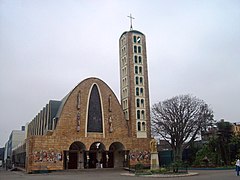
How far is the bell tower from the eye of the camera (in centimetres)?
4550

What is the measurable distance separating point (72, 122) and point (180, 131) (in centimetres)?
1623

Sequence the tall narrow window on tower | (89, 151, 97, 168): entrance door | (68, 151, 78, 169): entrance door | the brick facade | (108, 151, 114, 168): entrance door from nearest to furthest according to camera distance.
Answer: the brick facade < (68, 151, 78, 169): entrance door < the tall narrow window on tower < (89, 151, 97, 168): entrance door < (108, 151, 114, 168): entrance door

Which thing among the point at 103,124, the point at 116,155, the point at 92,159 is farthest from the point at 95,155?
the point at 103,124

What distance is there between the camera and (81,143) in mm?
41250

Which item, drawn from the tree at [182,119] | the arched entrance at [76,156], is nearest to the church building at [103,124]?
the arched entrance at [76,156]

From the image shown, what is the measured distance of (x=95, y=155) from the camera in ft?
148

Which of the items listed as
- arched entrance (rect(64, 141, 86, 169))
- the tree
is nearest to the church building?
arched entrance (rect(64, 141, 86, 169))

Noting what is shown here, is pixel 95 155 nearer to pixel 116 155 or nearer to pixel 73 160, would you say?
pixel 116 155

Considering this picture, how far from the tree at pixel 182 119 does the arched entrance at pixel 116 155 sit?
7.06 meters

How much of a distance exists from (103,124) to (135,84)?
8636 mm

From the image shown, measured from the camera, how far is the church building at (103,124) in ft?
131

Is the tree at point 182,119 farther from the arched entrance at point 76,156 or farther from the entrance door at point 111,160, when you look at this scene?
the arched entrance at point 76,156

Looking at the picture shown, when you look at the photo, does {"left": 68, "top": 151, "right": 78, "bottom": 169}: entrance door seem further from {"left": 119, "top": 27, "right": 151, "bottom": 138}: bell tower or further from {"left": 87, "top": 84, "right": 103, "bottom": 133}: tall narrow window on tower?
{"left": 119, "top": 27, "right": 151, "bottom": 138}: bell tower

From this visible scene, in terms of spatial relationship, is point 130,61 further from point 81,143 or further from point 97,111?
point 81,143
